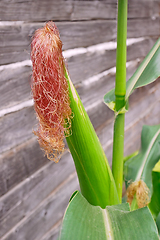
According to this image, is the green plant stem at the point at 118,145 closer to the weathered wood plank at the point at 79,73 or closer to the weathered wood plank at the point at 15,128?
the weathered wood plank at the point at 79,73

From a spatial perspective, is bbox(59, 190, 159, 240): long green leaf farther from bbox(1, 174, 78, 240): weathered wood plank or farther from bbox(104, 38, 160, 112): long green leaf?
bbox(1, 174, 78, 240): weathered wood plank

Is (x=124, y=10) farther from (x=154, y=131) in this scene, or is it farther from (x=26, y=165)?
(x=26, y=165)

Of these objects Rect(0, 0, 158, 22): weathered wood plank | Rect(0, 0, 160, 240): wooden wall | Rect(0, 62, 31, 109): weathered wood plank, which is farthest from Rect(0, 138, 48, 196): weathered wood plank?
Rect(0, 0, 158, 22): weathered wood plank

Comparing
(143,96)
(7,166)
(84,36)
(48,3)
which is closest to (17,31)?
(48,3)

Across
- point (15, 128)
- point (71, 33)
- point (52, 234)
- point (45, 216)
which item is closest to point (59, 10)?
point (71, 33)

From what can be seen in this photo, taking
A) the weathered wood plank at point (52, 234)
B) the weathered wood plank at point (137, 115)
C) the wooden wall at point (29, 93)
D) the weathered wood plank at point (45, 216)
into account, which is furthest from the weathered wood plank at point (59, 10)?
the weathered wood plank at point (52, 234)
